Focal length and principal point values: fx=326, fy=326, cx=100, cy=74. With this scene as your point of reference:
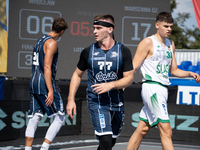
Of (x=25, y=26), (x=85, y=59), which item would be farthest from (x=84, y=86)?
(x=85, y=59)

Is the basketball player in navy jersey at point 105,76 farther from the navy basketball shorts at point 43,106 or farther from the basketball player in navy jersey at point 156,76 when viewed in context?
the navy basketball shorts at point 43,106

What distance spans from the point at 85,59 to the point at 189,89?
7.38m

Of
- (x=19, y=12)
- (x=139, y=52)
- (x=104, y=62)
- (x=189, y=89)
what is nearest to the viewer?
(x=104, y=62)

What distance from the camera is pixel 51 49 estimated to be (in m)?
5.14

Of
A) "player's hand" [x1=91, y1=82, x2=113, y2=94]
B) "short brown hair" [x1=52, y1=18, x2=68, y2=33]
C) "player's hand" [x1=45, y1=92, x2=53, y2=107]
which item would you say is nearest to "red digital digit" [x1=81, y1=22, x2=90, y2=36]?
"short brown hair" [x1=52, y1=18, x2=68, y2=33]

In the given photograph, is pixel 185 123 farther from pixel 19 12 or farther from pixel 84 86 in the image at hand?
pixel 19 12

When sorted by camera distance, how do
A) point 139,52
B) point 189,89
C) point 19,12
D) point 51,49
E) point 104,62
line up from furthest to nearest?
point 189,89
point 19,12
point 51,49
point 139,52
point 104,62

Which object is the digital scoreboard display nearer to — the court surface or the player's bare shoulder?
the court surface

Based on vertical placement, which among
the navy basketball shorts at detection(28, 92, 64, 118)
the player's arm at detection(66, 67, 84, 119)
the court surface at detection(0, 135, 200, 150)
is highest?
the player's arm at detection(66, 67, 84, 119)

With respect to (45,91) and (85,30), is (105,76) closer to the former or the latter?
(45,91)

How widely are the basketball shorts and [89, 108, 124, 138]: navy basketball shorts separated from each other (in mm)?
659

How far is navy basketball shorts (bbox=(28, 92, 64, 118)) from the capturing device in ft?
17.0

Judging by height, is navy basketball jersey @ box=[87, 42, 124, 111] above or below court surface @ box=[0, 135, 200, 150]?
above

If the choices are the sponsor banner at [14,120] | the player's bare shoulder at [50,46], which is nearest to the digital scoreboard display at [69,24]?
the sponsor banner at [14,120]
